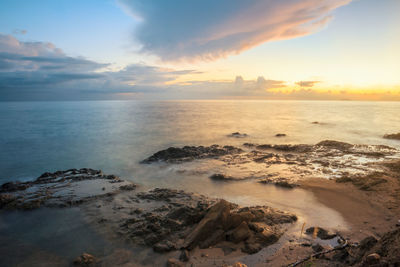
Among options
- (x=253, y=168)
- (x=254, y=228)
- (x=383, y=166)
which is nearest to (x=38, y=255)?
(x=254, y=228)

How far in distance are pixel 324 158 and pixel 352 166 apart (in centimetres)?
279

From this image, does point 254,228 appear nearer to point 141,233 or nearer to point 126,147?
point 141,233

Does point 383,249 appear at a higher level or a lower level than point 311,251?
higher

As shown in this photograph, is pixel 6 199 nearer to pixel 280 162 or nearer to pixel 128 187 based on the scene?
pixel 128 187

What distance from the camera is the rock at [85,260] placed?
678cm

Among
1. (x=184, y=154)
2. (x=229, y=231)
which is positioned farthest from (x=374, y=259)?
(x=184, y=154)

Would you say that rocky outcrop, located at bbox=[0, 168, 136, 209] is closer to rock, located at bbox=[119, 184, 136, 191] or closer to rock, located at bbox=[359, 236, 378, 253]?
rock, located at bbox=[119, 184, 136, 191]

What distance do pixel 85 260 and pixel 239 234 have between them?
500cm

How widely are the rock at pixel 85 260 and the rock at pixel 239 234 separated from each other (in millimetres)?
4434

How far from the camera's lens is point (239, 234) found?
743 centimetres

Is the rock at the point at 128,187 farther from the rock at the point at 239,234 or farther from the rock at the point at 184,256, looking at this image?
the rock at the point at 239,234

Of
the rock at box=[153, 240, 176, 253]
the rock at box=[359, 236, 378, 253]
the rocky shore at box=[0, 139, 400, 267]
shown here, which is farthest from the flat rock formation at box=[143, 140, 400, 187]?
the rock at box=[153, 240, 176, 253]

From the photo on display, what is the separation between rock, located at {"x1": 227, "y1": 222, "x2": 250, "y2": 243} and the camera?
7.35 meters

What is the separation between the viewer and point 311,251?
6.63m
